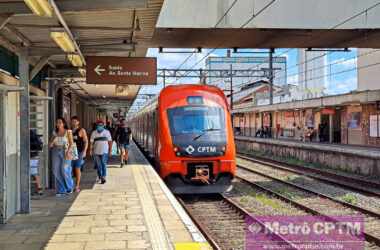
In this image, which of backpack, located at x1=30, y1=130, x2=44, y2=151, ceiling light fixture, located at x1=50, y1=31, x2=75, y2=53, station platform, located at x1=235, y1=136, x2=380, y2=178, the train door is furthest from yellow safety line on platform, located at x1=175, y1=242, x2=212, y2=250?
the train door

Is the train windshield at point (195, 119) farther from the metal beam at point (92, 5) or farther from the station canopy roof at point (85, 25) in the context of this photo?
the metal beam at point (92, 5)

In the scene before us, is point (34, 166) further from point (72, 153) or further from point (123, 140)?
point (123, 140)

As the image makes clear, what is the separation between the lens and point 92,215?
28.1ft

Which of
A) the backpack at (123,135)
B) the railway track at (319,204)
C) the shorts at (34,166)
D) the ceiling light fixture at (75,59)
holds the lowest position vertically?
the railway track at (319,204)

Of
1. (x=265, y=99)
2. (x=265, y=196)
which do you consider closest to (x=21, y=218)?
(x=265, y=196)

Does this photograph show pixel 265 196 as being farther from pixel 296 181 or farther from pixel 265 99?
pixel 265 99

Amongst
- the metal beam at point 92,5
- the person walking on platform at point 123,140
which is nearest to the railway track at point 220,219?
the metal beam at point 92,5

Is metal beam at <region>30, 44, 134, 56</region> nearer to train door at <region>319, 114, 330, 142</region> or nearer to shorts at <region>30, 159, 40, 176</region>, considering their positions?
shorts at <region>30, 159, 40, 176</region>

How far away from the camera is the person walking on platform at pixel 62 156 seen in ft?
35.2

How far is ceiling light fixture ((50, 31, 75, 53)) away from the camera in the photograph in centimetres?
725

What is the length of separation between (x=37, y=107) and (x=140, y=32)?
3398 millimetres

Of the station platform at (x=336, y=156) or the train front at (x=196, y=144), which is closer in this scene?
the train front at (x=196, y=144)

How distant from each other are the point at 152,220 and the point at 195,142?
15.8ft

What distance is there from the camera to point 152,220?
8086mm
